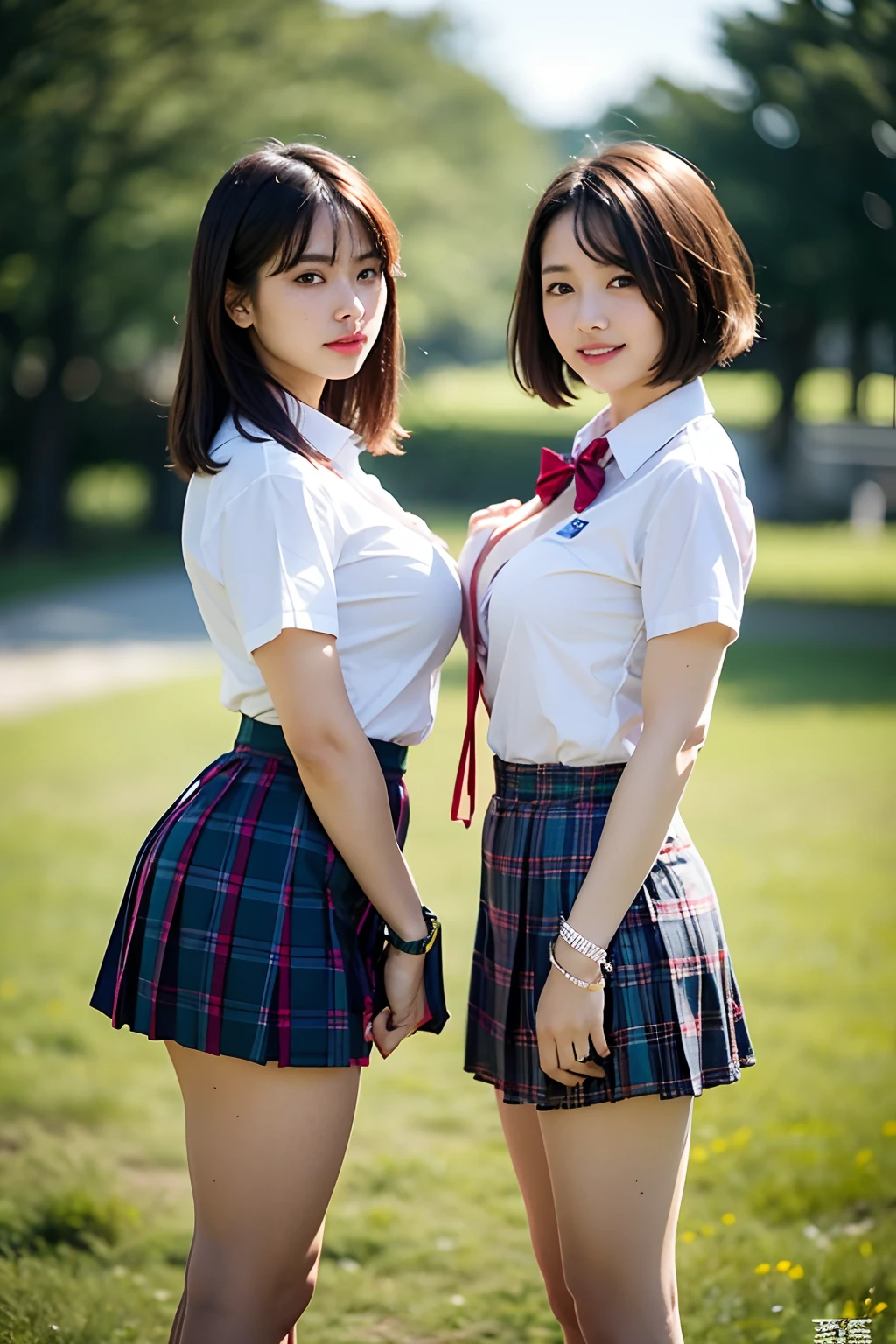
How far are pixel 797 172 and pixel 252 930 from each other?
1411 centimetres

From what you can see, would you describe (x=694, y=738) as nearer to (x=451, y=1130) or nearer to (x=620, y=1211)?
(x=620, y=1211)

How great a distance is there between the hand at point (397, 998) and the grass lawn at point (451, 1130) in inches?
47.4

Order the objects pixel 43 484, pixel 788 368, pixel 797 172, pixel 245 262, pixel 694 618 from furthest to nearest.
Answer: pixel 788 368
pixel 43 484
pixel 797 172
pixel 245 262
pixel 694 618

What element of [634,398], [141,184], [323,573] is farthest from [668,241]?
[141,184]

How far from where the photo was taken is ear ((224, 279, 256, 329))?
2.17m

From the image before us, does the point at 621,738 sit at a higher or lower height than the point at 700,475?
lower

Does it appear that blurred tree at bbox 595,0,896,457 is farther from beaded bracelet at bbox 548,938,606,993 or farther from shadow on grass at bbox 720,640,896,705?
beaded bracelet at bbox 548,938,606,993

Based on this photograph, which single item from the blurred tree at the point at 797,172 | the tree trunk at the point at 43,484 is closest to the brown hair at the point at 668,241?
the blurred tree at the point at 797,172

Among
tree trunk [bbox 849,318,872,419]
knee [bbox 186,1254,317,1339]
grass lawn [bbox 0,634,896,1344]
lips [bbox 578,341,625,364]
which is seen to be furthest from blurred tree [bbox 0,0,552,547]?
knee [bbox 186,1254,317,1339]

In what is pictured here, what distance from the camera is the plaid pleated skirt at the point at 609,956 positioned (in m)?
2.02

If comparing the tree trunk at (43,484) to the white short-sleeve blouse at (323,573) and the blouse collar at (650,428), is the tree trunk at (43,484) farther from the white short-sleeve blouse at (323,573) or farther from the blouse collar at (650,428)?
the blouse collar at (650,428)

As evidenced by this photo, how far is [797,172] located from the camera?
14.3 meters

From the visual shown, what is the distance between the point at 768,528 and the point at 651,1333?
21.0m

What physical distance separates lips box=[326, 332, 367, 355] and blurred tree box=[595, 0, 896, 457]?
25.1 feet
